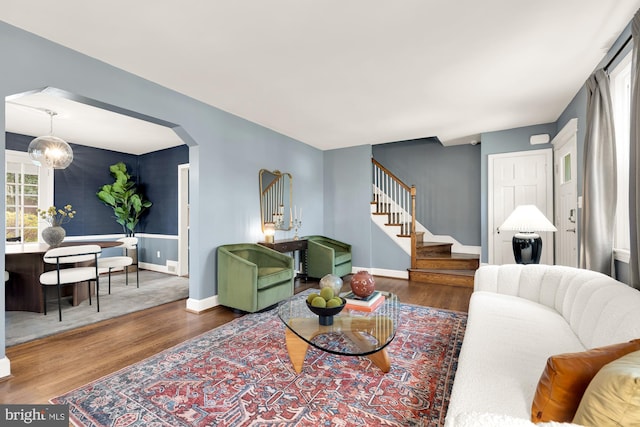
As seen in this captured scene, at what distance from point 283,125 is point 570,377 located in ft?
13.9

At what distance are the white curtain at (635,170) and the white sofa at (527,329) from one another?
0.14 metres

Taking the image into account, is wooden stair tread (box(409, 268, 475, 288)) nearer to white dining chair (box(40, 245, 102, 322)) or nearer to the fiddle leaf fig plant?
white dining chair (box(40, 245, 102, 322))

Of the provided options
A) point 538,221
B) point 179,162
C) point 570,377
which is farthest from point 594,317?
point 179,162

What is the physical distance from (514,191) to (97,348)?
570 centimetres

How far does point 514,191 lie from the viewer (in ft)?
15.3

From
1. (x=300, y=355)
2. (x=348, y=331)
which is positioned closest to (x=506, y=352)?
(x=348, y=331)

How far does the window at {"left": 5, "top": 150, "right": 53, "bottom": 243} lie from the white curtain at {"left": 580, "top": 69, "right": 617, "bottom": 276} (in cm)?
744

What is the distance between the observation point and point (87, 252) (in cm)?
338

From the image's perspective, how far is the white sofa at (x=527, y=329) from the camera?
4.01ft

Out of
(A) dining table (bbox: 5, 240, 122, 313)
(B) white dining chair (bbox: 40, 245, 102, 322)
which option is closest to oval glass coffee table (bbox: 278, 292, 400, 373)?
(B) white dining chair (bbox: 40, 245, 102, 322)

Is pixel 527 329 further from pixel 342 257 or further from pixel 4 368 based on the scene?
pixel 4 368

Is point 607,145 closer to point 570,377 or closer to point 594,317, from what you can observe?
point 594,317

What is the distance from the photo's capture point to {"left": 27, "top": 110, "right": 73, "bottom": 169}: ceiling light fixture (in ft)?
11.5

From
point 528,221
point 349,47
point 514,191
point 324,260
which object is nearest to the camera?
point 349,47
